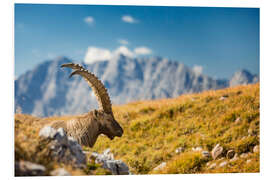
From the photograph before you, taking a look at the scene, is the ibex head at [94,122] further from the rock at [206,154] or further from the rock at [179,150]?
the rock at [206,154]

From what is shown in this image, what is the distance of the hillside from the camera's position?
6.24 meters

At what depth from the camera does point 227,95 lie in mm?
8766

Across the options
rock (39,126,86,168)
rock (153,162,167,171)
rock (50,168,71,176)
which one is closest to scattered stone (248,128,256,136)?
rock (153,162,167,171)

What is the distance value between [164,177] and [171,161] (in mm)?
514

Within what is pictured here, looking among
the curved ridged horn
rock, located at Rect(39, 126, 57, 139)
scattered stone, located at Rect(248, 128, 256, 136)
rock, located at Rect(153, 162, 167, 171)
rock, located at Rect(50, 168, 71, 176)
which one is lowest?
rock, located at Rect(153, 162, 167, 171)

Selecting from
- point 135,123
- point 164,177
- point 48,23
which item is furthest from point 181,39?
point 164,177

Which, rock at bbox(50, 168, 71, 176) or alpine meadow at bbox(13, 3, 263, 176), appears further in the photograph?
alpine meadow at bbox(13, 3, 263, 176)

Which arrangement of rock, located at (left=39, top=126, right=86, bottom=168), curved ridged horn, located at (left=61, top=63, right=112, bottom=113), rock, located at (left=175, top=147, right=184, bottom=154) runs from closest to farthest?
rock, located at (left=39, top=126, right=86, bottom=168) < curved ridged horn, located at (left=61, top=63, right=112, bottom=113) < rock, located at (left=175, top=147, right=184, bottom=154)

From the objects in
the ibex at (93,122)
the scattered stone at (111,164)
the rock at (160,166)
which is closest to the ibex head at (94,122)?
the ibex at (93,122)

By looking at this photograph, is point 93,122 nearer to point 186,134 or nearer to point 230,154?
point 186,134

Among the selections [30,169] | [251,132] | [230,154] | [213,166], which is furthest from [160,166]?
[30,169]

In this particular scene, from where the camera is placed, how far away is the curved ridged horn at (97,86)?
18.9ft

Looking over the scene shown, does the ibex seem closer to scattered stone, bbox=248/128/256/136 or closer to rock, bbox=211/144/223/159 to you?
rock, bbox=211/144/223/159
